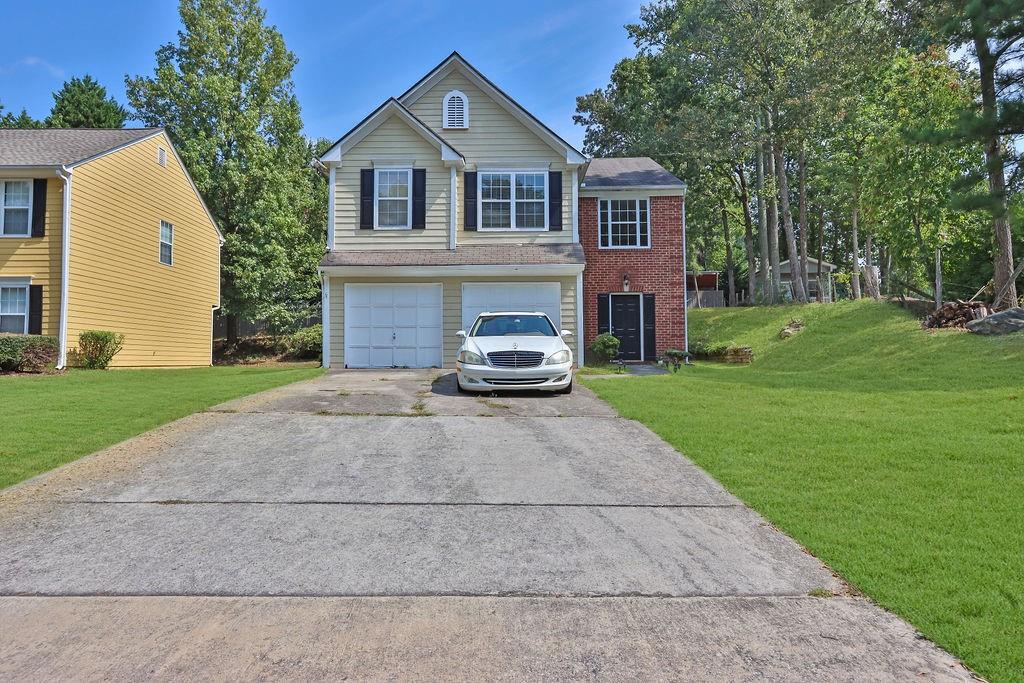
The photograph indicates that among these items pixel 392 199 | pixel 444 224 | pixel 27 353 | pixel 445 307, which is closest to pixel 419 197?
pixel 392 199

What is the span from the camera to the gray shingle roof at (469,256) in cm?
1467

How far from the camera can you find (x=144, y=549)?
3.73 meters

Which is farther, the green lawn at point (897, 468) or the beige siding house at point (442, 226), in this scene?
the beige siding house at point (442, 226)

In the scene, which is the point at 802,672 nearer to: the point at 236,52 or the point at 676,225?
the point at 676,225

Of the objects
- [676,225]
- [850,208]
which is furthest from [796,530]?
[850,208]

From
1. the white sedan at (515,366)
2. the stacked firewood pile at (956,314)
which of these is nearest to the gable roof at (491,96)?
the white sedan at (515,366)

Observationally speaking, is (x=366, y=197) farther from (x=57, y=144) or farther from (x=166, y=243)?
(x=57, y=144)

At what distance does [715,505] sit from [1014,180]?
8.50m

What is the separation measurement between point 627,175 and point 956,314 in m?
9.66

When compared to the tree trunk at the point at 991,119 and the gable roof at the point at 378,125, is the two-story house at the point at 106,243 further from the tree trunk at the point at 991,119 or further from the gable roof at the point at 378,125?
the tree trunk at the point at 991,119

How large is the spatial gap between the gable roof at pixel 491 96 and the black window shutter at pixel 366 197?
238cm

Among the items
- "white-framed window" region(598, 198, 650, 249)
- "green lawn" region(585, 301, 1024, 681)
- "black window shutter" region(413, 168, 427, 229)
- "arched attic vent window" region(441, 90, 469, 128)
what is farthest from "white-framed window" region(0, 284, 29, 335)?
"white-framed window" region(598, 198, 650, 249)

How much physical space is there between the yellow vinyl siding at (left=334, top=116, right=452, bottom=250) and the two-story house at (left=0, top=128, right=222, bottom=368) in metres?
6.55

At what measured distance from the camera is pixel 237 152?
25.2 metres
